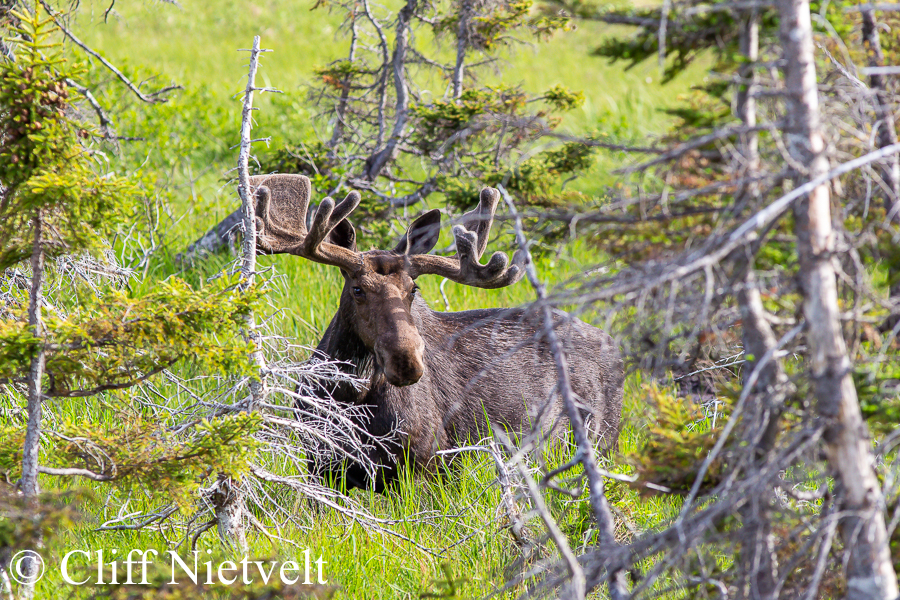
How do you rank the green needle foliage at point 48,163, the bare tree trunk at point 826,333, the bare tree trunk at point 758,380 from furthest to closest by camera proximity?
the green needle foliage at point 48,163, the bare tree trunk at point 758,380, the bare tree trunk at point 826,333

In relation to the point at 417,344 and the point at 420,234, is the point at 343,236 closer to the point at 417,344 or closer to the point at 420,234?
the point at 420,234

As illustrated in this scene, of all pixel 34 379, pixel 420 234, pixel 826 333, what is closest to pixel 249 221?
pixel 34 379

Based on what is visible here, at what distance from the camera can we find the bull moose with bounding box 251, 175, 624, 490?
479 centimetres

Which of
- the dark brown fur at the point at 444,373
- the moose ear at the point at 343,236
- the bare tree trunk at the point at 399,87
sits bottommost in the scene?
the dark brown fur at the point at 444,373

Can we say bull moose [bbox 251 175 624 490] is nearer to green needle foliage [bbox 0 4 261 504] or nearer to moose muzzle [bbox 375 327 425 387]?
moose muzzle [bbox 375 327 425 387]

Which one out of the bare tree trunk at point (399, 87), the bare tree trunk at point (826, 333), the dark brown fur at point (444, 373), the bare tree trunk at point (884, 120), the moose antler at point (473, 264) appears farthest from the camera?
the bare tree trunk at point (399, 87)

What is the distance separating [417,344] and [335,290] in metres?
2.45

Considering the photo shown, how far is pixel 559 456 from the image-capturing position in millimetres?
5336

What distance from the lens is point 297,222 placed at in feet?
17.5

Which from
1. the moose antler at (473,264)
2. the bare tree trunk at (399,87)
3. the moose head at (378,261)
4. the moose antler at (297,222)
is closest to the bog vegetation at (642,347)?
the moose head at (378,261)

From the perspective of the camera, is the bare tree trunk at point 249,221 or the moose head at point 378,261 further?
the moose head at point 378,261

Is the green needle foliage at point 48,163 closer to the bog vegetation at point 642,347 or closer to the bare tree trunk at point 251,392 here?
the bog vegetation at point 642,347

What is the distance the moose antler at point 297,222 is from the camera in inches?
189

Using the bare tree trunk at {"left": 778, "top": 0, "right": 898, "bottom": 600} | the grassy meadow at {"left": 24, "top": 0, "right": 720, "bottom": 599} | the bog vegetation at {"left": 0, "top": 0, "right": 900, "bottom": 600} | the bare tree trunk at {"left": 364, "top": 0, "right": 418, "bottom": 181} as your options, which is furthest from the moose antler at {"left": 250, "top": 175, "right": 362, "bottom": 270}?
the bare tree trunk at {"left": 778, "top": 0, "right": 898, "bottom": 600}
